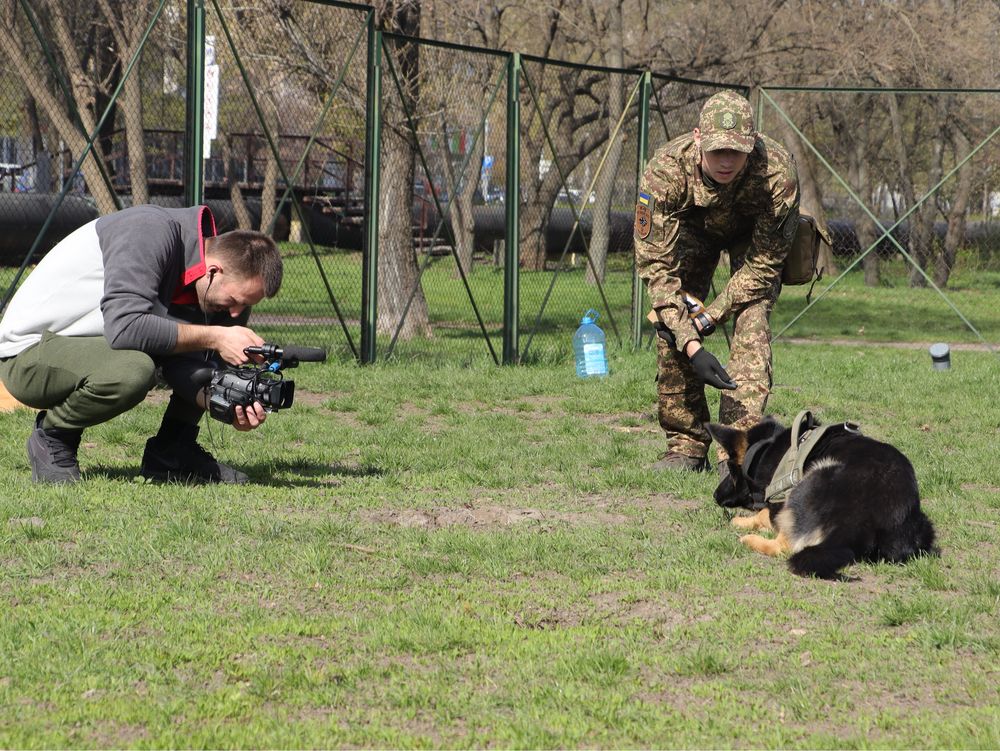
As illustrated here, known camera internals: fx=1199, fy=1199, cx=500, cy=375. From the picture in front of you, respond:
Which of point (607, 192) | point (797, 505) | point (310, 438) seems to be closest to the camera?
point (797, 505)

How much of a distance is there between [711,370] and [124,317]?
2.78 m

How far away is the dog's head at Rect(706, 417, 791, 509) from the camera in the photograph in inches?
207

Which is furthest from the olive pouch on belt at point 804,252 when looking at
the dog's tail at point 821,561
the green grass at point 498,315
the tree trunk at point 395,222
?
the tree trunk at point 395,222

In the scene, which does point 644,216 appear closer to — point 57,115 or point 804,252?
point 804,252

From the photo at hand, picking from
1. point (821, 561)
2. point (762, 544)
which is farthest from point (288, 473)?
point (821, 561)

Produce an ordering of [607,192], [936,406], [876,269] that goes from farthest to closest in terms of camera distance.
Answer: [876,269] < [607,192] < [936,406]

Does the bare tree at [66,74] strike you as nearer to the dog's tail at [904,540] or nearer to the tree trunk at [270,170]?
the tree trunk at [270,170]

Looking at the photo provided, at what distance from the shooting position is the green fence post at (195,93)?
8.86 meters

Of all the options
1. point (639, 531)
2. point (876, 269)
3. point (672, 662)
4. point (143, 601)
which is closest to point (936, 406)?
point (639, 531)

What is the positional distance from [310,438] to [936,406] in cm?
474

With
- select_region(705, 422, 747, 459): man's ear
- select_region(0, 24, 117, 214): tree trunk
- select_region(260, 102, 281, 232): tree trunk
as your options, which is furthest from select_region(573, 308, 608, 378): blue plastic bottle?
select_region(705, 422, 747, 459): man's ear

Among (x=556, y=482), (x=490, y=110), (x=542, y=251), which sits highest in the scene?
(x=490, y=110)

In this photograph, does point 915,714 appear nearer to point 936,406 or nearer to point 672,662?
point 672,662

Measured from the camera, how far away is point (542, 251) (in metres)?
11.8
